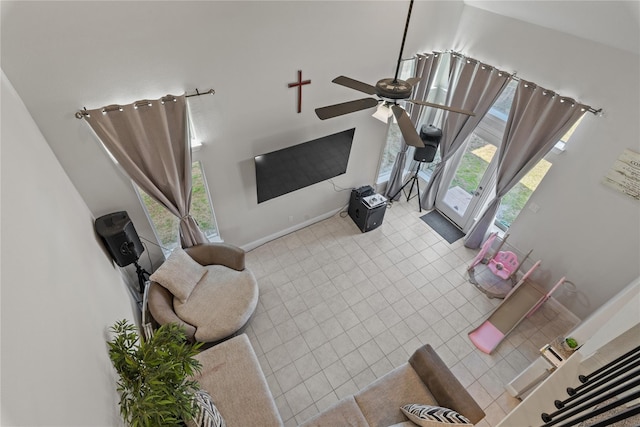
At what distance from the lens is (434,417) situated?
105 inches

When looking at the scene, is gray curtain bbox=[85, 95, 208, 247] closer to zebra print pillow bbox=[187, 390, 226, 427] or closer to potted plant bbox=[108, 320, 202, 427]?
potted plant bbox=[108, 320, 202, 427]

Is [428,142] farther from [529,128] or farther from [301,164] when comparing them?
[301,164]

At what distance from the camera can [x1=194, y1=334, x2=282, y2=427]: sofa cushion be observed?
2873 millimetres

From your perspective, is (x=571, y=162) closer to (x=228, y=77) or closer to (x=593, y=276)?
(x=593, y=276)

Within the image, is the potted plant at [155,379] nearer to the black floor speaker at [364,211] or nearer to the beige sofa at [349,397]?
the beige sofa at [349,397]

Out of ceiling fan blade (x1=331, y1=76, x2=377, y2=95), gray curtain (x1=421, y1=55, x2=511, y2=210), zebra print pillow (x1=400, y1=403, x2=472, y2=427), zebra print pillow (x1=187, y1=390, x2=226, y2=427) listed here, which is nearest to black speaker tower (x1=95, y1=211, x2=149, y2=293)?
zebra print pillow (x1=187, y1=390, x2=226, y2=427)

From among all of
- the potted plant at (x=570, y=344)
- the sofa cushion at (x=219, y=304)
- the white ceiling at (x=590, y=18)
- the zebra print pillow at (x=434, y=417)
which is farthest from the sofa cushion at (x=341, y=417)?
the white ceiling at (x=590, y=18)

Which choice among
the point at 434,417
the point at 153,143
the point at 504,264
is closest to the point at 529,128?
the point at 504,264

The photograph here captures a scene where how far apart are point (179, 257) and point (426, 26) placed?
429cm

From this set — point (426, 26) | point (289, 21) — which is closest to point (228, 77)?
point (289, 21)

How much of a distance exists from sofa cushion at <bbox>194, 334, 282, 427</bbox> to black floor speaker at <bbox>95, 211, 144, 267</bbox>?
1.29m

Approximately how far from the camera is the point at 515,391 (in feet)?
11.7

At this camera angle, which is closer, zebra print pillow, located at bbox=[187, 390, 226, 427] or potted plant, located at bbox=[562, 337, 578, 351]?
zebra print pillow, located at bbox=[187, 390, 226, 427]

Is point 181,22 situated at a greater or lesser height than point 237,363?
greater
